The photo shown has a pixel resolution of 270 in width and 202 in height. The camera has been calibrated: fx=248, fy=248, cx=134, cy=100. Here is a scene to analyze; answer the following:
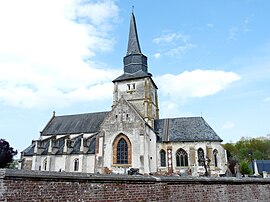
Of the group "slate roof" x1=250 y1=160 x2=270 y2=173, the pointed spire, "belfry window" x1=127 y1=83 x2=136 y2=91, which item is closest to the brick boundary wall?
"belfry window" x1=127 y1=83 x2=136 y2=91

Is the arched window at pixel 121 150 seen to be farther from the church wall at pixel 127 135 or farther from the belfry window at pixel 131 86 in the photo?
the belfry window at pixel 131 86

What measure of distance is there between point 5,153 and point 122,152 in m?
20.6

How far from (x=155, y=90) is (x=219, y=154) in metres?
13.8

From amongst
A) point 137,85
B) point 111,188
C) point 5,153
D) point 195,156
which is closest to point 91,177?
point 111,188

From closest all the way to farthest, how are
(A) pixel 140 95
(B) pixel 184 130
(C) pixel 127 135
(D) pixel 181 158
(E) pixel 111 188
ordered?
(E) pixel 111 188, (C) pixel 127 135, (D) pixel 181 158, (B) pixel 184 130, (A) pixel 140 95

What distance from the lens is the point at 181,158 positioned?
30562mm

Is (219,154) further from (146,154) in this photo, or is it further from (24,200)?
(24,200)

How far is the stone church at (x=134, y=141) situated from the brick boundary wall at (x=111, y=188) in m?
16.6

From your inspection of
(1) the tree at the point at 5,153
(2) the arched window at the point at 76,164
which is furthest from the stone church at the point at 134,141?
(1) the tree at the point at 5,153

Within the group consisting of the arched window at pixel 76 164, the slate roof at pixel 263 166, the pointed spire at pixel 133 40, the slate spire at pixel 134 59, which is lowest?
the slate roof at pixel 263 166

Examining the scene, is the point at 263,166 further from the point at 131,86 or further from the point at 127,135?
the point at 127,135

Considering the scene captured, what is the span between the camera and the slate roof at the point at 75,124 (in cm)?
3794

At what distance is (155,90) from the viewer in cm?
3862

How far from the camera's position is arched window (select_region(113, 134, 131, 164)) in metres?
28.6
